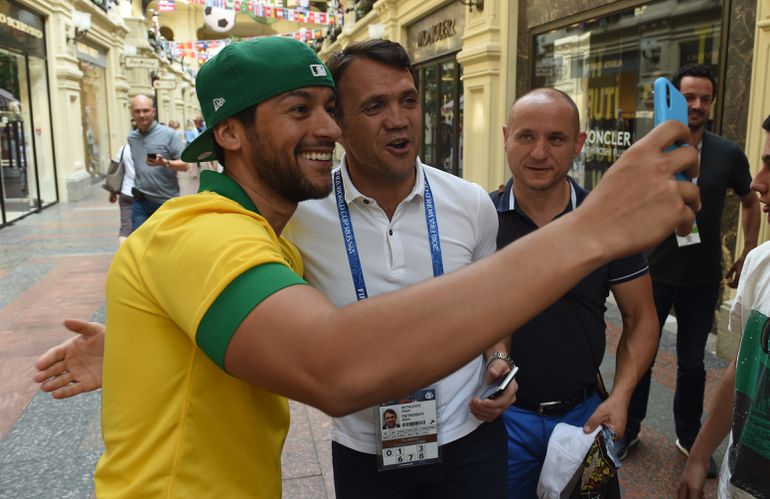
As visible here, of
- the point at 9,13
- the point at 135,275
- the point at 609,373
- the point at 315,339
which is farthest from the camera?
the point at 9,13

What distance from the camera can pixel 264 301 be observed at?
0.95 meters

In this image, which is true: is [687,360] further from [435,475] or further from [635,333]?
[435,475]

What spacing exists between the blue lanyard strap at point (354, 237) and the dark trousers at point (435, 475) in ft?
1.63

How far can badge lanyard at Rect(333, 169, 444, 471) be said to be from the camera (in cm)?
182

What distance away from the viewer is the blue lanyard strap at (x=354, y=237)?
185cm

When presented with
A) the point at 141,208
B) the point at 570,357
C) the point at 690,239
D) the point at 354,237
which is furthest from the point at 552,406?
the point at 141,208

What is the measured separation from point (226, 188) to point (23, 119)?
13364 millimetres

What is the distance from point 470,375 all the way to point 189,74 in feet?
169

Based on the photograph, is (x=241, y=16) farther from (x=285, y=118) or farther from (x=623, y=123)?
(x=285, y=118)

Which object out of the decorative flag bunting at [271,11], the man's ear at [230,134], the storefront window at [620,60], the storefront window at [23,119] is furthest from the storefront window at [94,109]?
the man's ear at [230,134]

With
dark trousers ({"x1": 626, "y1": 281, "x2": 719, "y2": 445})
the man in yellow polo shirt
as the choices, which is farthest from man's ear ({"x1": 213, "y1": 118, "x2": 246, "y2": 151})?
dark trousers ({"x1": 626, "y1": 281, "x2": 719, "y2": 445})

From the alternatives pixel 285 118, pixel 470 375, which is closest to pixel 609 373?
pixel 470 375

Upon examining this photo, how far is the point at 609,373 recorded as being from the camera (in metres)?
4.55

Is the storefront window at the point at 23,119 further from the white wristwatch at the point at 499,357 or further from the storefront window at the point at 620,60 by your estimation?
the white wristwatch at the point at 499,357
